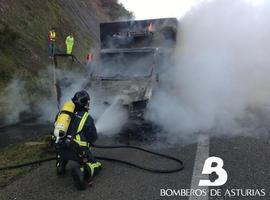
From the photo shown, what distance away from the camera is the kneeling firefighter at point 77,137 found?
552 cm

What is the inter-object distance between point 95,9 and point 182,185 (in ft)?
101

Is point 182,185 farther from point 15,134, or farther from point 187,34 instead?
point 187,34

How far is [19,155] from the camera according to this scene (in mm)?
7527

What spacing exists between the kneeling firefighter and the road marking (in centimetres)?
160

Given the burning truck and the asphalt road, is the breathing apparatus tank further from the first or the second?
the burning truck

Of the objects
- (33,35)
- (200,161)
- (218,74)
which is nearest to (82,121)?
(200,161)

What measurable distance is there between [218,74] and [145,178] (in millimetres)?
Answer: 6947

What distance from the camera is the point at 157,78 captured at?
1028cm

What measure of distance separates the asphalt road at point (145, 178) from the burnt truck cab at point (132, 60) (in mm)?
1967

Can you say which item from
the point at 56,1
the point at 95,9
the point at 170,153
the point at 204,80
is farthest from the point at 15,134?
the point at 95,9

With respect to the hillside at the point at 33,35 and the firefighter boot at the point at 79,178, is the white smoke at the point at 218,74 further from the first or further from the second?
the hillside at the point at 33,35

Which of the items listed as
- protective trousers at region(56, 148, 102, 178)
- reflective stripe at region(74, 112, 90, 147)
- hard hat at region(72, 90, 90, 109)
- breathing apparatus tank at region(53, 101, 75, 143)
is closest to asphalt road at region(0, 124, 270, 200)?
protective trousers at region(56, 148, 102, 178)

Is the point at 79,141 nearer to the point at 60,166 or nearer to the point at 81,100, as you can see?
the point at 81,100

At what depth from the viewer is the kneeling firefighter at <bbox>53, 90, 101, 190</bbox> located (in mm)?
5523
